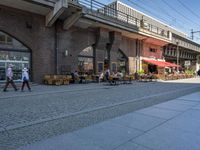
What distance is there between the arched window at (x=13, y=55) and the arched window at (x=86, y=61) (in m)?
5.73

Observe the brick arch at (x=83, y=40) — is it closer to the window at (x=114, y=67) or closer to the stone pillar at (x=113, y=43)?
the stone pillar at (x=113, y=43)

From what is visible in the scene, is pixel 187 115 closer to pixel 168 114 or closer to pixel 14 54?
pixel 168 114

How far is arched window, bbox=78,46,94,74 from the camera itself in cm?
2088

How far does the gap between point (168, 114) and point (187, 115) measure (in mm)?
600

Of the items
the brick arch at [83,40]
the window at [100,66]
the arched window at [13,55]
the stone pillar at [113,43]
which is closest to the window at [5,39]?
the arched window at [13,55]

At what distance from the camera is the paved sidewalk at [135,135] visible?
385cm

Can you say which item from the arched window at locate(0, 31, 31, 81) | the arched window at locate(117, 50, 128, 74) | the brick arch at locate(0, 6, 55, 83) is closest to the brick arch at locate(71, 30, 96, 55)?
the brick arch at locate(0, 6, 55, 83)

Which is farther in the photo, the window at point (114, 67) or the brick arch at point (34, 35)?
the window at point (114, 67)

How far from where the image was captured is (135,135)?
450 centimetres

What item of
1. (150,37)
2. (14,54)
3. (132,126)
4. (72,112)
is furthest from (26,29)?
(150,37)

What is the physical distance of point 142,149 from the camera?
3748mm

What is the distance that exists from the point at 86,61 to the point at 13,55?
7967mm

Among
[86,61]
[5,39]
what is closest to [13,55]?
[5,39]

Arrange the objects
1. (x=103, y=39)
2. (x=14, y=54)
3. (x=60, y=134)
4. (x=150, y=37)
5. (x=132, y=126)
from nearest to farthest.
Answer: (x=60, y=134) → (x=132, y=126) → (x=14, y=54) → (x=103, y=39) → (x=150, y=37)
